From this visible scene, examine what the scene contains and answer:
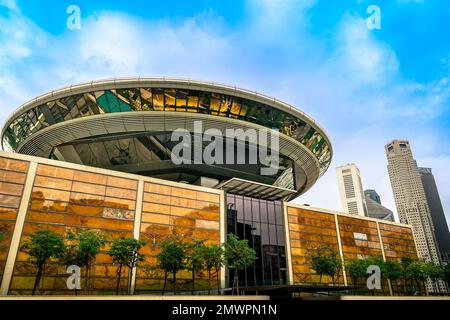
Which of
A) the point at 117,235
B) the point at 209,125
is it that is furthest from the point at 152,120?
the point at 117,235

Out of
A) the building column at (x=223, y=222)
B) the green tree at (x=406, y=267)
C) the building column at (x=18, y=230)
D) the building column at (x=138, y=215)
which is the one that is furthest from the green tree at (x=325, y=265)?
the building column at (x=18, y=230)

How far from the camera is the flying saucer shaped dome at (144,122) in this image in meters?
37.8

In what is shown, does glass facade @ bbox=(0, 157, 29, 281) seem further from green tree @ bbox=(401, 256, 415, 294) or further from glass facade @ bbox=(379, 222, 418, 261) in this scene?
glass facade @ bbox=(379, 222, 418, 261)

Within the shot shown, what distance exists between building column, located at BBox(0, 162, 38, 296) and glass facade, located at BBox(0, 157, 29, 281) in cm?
23

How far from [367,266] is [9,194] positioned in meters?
40.4

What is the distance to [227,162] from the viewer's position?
44.0m

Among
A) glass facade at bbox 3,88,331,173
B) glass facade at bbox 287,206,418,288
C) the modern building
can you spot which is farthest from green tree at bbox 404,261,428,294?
glass facade at bbox 3,88,331,173

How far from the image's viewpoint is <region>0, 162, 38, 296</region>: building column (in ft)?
87.2

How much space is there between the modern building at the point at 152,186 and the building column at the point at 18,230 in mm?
85

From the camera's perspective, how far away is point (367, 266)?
4334cm

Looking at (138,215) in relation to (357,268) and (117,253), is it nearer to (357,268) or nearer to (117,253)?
(117,253)

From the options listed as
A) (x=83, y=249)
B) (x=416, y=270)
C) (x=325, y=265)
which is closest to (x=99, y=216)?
(x=83, y=249)

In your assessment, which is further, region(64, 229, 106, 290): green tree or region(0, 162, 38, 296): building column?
region(64, 229, 106, 290): green tree
